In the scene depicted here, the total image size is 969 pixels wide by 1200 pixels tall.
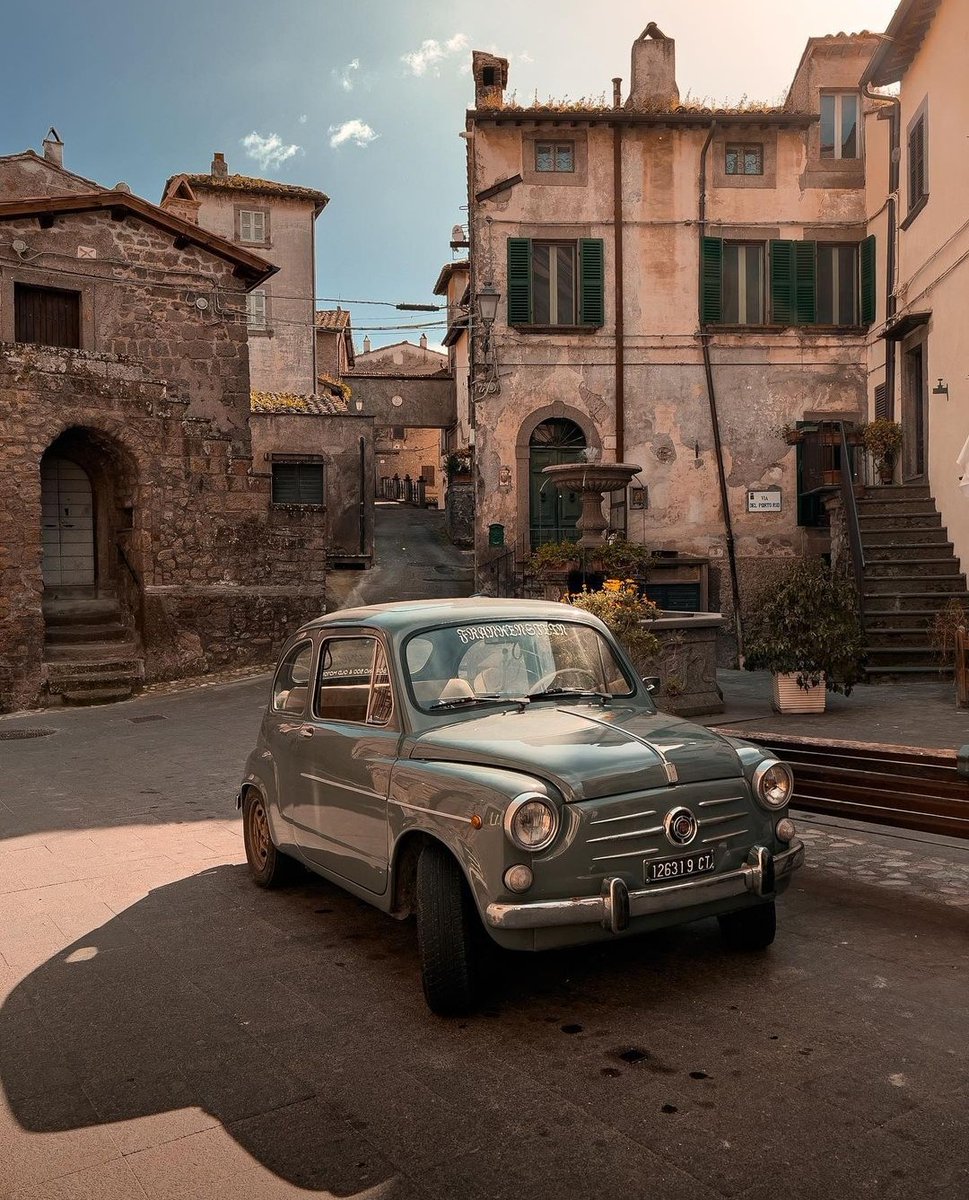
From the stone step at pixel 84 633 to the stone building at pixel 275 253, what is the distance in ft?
56.1

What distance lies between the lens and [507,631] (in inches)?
212

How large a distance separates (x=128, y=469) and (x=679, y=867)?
16.2 meters

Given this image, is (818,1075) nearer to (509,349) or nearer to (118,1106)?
(118,1106)

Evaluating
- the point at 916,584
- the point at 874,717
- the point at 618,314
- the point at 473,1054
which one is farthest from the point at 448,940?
the point at 618,314

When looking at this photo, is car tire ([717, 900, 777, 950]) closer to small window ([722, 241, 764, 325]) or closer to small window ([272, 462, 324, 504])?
small window ([722, 241, 764, 325])

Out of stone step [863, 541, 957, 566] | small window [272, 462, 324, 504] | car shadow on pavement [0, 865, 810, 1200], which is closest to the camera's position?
car shadow on pavement [0, 865, 810, 1200]

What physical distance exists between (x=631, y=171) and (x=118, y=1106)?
69.7 ft

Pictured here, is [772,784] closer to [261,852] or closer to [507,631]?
[507,631]

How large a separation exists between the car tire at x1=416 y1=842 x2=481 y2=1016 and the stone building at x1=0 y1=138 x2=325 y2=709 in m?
13.5

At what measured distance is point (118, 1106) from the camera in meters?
3.60

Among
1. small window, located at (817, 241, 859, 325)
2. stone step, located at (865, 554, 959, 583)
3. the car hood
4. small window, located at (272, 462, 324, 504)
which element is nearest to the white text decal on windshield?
the car hood

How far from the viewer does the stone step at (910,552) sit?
15117 mm

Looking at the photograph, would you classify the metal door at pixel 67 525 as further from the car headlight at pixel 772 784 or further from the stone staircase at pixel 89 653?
the car headlight at pixel 772 784

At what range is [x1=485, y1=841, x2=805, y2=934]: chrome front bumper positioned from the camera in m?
4.02
